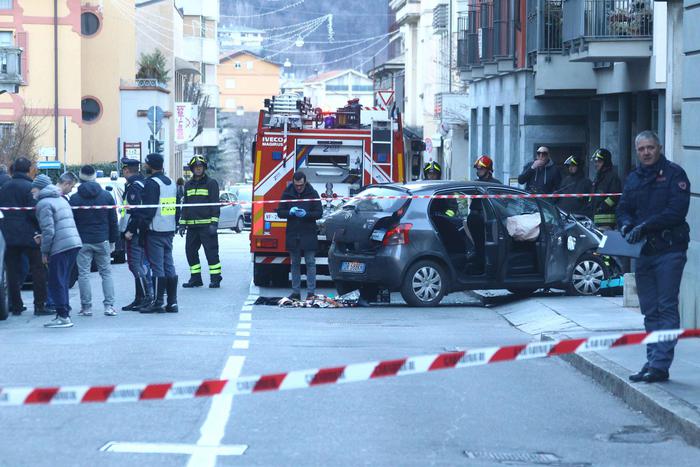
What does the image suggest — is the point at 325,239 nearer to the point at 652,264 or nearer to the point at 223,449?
the point at 652,264

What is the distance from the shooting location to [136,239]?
16.9 m

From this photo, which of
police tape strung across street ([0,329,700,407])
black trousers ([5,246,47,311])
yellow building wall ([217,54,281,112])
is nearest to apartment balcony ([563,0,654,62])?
black trousers ([5,246,47,311])

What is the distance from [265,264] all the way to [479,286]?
4.49 meters

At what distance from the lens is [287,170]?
21297 millimetres

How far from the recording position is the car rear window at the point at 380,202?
17.1 meters

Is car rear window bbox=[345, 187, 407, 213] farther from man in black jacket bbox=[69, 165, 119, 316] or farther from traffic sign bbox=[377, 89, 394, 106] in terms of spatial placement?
traffic sign bbox=[377, 89, 394, 106]

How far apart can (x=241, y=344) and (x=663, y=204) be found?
4.70 meters

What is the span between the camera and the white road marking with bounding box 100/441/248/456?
26.1 ft

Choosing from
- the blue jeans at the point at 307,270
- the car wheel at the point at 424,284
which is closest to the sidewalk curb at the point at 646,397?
the car wheel at the point at 424,284

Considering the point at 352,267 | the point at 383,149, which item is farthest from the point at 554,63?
the point at 352,267

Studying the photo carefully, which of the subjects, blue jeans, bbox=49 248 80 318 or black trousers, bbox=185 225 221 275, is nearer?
blue jeans, bbox=49 248 80 318

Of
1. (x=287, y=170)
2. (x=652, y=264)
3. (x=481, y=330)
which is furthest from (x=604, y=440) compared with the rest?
(x=287, y=170)

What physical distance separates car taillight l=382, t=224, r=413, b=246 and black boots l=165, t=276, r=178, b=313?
2658 mm

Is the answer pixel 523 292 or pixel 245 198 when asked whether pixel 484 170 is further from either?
pixel 245 198
